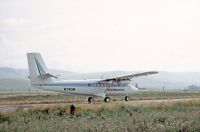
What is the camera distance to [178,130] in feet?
55.8

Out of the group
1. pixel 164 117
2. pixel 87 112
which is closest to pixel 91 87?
pixel 87 112

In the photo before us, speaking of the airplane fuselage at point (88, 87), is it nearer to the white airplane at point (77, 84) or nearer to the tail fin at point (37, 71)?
the white airplane at point (77, 84)

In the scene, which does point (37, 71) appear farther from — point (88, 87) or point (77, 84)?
point (88, 87)

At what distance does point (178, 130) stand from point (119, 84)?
32.1m

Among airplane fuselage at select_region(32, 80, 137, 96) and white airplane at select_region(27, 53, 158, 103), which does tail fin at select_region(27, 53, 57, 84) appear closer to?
white airplane at select_region(27, 53, 158, 103)

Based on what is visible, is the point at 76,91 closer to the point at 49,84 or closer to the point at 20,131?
the point at 49,84

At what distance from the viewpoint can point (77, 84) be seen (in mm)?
46250

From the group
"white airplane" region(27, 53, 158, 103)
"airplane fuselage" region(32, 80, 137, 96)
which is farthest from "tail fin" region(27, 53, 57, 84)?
"airplane fuselage" region(32, 80, 137, 96)

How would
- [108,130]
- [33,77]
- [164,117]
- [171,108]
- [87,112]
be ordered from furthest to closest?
[33,77], [171,108], [87,112], [164,117], [108,130]

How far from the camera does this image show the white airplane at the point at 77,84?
4472 centimetres

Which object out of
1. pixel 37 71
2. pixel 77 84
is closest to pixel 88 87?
pixel 77 84

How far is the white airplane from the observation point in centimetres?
4472

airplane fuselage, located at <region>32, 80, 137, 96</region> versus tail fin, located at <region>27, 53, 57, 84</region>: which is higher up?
tail fin, located at <region>27, 53, 57, 84</region>

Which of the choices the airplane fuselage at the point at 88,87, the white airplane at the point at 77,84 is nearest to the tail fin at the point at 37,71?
the white airplane at the point at 77,84
